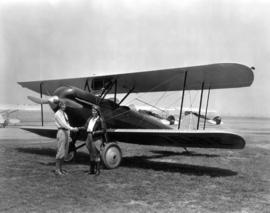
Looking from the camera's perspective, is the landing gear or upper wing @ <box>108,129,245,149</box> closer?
upper wing @ <box>108,129,245,149</box>

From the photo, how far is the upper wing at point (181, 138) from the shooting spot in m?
6.93

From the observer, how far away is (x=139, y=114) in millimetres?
9438

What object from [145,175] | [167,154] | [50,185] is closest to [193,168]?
[145,175]

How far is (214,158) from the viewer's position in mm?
9992

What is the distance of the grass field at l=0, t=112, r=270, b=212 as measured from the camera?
4.43 m

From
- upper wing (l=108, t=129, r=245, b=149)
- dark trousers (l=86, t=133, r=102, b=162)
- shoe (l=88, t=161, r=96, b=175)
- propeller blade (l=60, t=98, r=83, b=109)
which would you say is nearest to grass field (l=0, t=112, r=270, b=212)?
shoe (l=88, t=161, r=96, b=175)

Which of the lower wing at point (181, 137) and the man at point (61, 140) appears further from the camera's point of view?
the lower wing at point (181, 137)

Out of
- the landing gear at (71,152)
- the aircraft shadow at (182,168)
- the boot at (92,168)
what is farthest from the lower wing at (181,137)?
the boot at (92,168)

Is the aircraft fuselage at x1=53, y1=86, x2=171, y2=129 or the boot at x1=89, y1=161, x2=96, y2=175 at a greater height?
the aircraft fuselage at x1=53, y1=86, x2=171, y2=129

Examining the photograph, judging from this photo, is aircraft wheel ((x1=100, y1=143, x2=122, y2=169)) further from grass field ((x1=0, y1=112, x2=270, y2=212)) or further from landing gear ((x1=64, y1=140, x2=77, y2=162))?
landing gear ((x1=64, y1=140, x2=77, y2=162))

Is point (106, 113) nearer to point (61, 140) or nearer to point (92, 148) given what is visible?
point (92, 148)

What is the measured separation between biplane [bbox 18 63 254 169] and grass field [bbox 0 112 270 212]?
0.63 metres

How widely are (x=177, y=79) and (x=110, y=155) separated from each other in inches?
117

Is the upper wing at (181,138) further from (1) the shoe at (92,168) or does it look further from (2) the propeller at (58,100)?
(1) the shoe at (92,168)
